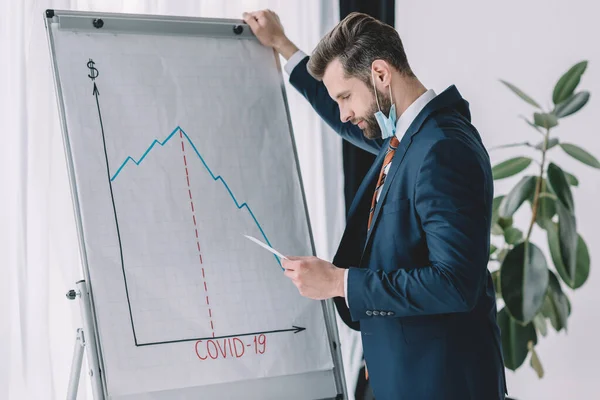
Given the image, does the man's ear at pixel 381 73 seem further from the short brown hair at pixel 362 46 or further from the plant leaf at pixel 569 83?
the plant leaf at pixel 569 83

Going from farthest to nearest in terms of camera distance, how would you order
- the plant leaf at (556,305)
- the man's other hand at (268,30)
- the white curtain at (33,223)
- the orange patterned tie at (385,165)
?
the plant leaf at (556,305) → the white curtain at (33,223) → the man's other hand at (268,30) → the orange patterned tie at (385,165)

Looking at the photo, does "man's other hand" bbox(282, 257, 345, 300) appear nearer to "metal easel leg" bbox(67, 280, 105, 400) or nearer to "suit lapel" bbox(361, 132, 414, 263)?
"suit lapel" bbox(361, 132, 414, 263)

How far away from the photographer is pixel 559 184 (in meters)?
2.15

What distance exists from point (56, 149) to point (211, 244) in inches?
27.5

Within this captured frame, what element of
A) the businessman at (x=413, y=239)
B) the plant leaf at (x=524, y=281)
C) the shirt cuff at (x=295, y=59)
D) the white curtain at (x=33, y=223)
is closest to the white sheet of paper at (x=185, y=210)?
the shirt cuff at (x=295, y=59)

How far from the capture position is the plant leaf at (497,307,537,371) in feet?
7.38

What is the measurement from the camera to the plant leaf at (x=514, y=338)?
2.25 metres

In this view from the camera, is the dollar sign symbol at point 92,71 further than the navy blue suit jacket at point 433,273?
Yes

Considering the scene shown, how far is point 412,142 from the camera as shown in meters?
1.42

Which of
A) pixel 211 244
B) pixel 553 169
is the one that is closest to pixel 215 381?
pixel 211 244

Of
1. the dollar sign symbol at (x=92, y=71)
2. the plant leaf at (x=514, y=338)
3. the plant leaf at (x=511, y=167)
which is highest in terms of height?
the dollar sign symbol at (x=92, y=71)

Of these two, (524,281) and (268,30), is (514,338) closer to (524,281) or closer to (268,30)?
(524,281)

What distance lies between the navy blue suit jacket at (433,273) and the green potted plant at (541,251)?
683 millimetres

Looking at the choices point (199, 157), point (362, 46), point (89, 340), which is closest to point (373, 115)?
point (362, 46)
